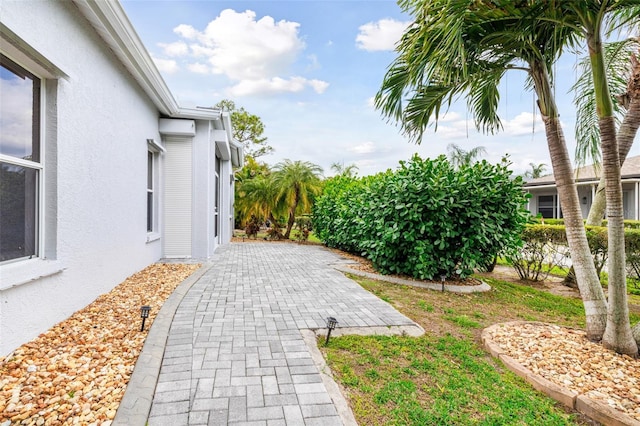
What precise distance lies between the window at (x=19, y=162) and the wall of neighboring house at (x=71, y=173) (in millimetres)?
73

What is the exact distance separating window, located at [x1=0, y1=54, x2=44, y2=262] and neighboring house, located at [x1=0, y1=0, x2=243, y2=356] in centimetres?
1

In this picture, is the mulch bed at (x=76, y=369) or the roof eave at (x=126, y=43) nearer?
the mulch bed at (x=76, y=369)

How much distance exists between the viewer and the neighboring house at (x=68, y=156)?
3.11m

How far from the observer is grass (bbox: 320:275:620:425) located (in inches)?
98.6

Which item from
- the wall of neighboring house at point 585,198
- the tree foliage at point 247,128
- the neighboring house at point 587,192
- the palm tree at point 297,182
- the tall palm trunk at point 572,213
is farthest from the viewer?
the tree foliage at point 247,128

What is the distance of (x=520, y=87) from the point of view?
16.2ft

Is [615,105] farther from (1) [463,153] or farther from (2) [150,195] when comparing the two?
(1) [463,153]

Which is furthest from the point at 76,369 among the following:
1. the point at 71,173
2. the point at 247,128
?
the point at 247,128

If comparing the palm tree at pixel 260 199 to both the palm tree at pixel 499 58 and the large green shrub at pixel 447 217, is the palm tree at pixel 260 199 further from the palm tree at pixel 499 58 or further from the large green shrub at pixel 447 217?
the palm tree at pixel 499 58

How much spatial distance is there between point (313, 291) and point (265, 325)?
187 centimetres

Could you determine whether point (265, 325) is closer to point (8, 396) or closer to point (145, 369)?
point (145, 369)

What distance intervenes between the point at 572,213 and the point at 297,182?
12.3 metres

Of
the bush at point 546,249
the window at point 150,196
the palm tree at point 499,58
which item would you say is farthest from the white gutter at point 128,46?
the bush at point 546,249

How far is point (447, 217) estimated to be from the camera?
21.7 feet
